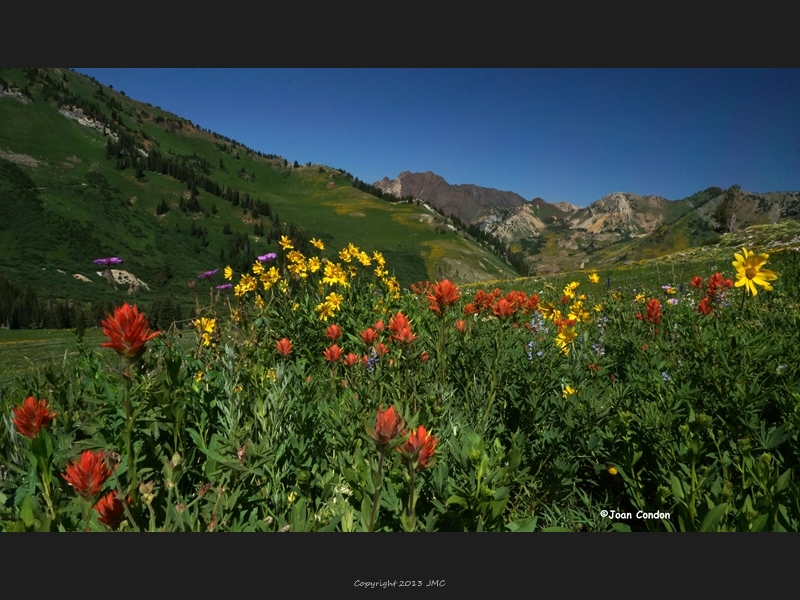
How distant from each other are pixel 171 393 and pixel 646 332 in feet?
10.6

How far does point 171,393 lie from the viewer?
1479 millimetres

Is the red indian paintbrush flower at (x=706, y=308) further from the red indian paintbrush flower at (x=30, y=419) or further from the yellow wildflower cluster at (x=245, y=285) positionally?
the yellow wildflower cluster at (x=245, y=285)

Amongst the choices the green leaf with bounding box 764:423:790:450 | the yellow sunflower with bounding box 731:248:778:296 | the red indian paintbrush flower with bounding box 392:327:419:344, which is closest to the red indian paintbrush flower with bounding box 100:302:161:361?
the red indian paintbrush flower with bounding box 392:327:419:344

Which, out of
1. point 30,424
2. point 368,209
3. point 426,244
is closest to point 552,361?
point 30,424

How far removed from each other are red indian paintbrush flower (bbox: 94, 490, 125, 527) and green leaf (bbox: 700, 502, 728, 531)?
149cm

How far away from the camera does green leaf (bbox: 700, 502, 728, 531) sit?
3.46 ft

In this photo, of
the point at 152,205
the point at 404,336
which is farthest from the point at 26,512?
the point at 152,205

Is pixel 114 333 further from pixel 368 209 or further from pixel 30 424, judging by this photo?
pixel 368 209

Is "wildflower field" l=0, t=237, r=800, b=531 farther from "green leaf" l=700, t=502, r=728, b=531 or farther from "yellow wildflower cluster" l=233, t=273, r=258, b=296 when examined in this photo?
"yellow wildflower cluster" l=233, t=273, r=258, b=296

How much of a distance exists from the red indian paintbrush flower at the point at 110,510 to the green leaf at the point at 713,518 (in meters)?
1.49

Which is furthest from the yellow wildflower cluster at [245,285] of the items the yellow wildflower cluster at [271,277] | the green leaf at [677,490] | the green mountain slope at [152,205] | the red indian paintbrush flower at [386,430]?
the green leaf at [677,490]

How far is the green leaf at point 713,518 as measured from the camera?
1.05m

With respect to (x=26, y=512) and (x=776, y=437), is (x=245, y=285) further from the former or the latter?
(x=776, y=437)

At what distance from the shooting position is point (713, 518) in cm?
107
